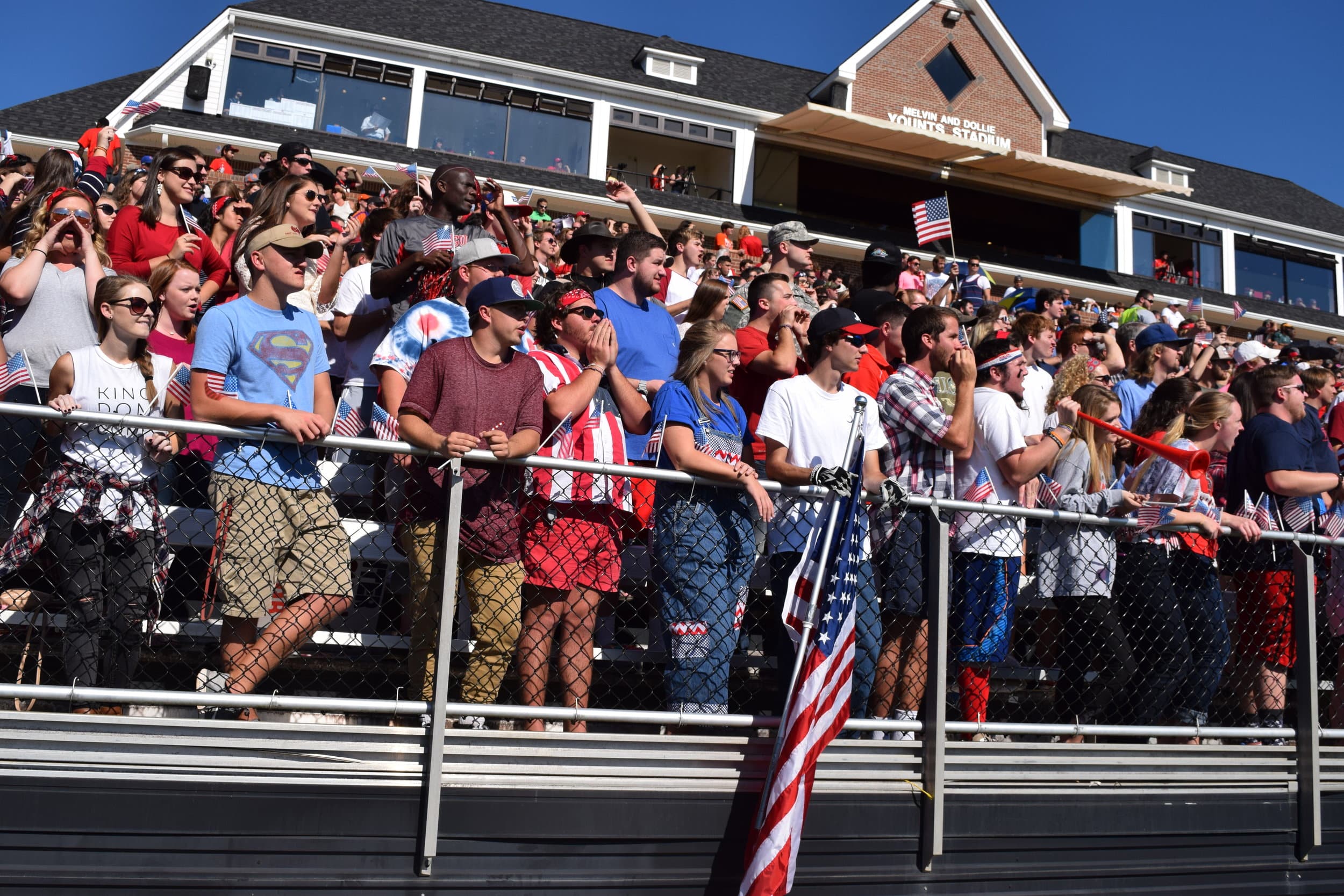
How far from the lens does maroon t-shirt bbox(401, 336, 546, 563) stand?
435 cm

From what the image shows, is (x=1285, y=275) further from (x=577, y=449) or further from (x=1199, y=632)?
(x=577, y=449)

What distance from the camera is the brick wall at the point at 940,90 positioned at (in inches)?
1166

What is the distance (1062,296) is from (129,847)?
10.6 meters

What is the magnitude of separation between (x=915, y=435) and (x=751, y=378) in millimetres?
1164

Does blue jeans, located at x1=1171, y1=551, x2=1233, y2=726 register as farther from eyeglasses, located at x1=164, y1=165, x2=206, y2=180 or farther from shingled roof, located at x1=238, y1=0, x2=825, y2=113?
shingled roof, located at x1=238, y1=0, x2=825, y2=113

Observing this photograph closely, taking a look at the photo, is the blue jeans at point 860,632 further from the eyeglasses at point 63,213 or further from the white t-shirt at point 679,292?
the eyeglasses at point 63,213

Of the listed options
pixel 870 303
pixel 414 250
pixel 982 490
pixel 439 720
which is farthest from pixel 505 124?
pixel 439 720

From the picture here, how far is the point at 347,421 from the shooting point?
5.54 metres

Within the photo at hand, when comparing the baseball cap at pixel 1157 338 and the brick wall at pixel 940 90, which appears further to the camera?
the brick wall at pixel 940 90

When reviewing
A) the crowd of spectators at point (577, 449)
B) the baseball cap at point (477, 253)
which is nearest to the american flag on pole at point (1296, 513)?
the crowd of spectators at point (577, 449)

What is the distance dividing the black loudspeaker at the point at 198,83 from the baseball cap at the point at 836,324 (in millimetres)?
21002

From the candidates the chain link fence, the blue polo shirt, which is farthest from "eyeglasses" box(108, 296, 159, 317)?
the blue polo shirt

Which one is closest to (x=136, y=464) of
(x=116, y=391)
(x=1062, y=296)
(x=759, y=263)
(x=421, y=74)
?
(x=116, y=391)

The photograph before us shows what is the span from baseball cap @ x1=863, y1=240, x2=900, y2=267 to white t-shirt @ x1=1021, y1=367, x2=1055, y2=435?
1.08 metres
